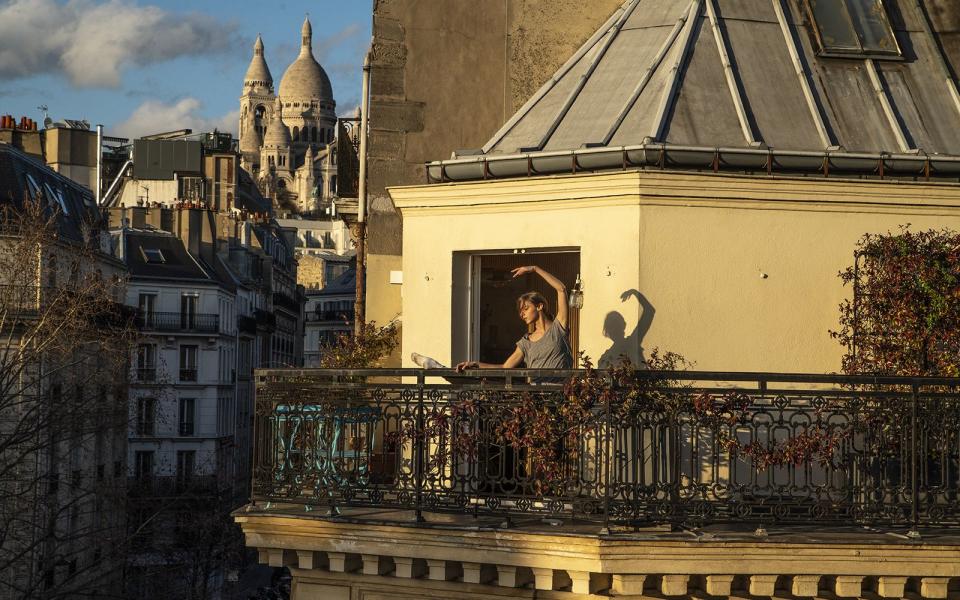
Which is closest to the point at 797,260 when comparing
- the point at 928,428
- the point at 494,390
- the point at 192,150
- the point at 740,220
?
the point at 740,220

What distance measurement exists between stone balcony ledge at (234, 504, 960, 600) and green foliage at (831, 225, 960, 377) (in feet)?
6.51

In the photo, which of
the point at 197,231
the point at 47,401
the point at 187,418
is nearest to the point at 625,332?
the point at 47,401

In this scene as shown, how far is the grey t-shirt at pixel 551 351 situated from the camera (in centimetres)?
1345

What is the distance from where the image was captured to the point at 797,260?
14.6 metres

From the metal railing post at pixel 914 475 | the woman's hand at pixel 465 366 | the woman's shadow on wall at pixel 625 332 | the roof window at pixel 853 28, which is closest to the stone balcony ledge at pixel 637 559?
the metal railing post at pixel 914 475

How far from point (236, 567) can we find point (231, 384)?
36.3 feet

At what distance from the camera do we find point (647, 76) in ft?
52.2

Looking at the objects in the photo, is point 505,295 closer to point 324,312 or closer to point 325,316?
point 325,316

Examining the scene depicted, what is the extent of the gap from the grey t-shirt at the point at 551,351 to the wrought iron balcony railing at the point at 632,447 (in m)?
0.47

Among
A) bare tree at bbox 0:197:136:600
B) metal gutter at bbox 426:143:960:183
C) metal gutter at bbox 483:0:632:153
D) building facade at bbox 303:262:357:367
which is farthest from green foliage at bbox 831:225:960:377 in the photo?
building facade at bbox 303:262:357:367

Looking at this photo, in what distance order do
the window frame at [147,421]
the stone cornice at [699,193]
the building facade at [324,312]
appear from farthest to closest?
the building facade at [324,312], the window frame at [147,421], the stone cornice at [699,193]

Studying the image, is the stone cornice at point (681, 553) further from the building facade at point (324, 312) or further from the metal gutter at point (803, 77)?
the building facade at point (324, 312)

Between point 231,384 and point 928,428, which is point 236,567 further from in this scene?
point 928,428

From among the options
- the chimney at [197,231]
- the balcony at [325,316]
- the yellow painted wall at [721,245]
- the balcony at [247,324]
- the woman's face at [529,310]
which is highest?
the chimney at [197,231]
